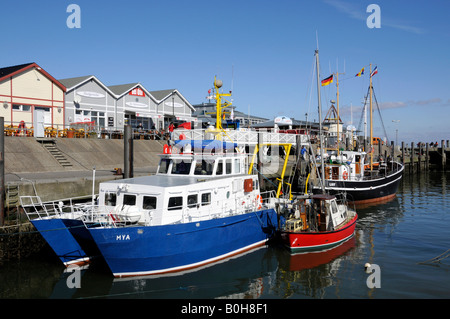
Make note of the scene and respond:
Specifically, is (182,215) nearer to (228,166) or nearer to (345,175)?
(228,166)

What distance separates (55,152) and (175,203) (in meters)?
15.4

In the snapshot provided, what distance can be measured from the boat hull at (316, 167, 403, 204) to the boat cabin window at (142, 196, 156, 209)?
17.8 metres

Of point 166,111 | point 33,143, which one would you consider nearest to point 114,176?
point 33,143

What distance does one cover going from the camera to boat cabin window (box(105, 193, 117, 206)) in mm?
14551

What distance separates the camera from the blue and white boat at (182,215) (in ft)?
41.8

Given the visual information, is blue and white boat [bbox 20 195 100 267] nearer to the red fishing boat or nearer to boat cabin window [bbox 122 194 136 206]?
boat cabin window [bbox 122 194 136 206]

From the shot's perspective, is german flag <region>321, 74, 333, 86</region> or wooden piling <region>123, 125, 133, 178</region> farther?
german flag <region>321, 74, 333, 86</region>

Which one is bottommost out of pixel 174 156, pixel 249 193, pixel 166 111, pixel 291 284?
pixel 291 284

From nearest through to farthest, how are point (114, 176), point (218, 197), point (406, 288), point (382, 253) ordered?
point (406, 288)
point (218, 197)
point (382, 253)
point (114, 176)

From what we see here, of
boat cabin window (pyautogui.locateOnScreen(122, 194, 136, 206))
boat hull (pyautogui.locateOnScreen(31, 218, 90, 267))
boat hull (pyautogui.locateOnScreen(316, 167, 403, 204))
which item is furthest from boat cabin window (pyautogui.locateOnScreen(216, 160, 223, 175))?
boat hull (pyautogui.locateOnScreen(316, 167, 403, 204))

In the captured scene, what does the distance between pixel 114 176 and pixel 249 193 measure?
8.38 metres

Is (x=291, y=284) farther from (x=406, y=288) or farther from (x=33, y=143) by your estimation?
(x=33, y=143)

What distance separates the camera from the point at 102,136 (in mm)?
33656

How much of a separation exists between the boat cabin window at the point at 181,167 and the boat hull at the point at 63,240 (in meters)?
5.03
